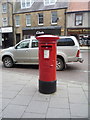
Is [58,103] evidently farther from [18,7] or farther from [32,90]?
[18,7]

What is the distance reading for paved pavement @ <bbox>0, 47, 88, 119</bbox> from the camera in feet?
10.6

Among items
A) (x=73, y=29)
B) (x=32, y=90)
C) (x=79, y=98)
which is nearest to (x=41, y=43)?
(x=32, y=90)

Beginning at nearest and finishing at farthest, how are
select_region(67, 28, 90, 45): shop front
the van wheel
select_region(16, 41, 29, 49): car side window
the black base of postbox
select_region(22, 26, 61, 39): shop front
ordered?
the black base of postbox
the van wheel
select_region(16, 41, 29, 49): car side window
select_region(67, 28, 90, 45): shop front
select_region(22, 26, 61, 39): shop front

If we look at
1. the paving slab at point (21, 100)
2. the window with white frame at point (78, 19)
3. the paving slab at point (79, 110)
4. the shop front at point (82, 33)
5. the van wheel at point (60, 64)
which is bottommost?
the paving slab at point (79, 110)

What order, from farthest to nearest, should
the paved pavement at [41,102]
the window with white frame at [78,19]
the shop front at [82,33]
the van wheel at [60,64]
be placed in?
the window with white frame at [78,19]
the shop front at [82,33]
the van wheel at [60,64]
the paved pavement at [41,102]

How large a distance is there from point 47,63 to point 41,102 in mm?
1172

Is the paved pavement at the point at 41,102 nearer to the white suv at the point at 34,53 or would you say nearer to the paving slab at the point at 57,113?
the paving slab at the point at 57,113

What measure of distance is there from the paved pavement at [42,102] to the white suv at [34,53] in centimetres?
305

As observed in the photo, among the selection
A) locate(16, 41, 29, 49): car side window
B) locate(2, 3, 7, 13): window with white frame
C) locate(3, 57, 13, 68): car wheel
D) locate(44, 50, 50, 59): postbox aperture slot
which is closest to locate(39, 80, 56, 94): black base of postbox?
locate(44, 50, 50, 59): postbox aperture slot

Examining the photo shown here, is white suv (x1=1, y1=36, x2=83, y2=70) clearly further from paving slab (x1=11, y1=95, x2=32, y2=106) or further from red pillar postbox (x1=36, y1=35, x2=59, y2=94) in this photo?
paving slab (x1=11, y1=95, x2=32, y2=106)

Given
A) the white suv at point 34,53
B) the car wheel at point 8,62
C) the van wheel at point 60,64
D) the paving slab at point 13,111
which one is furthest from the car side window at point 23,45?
the paving slab at point 13,111

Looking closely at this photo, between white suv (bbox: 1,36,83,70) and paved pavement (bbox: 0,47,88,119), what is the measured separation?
10.0 feet

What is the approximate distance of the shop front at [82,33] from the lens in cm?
2230

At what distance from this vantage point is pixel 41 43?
430cm
